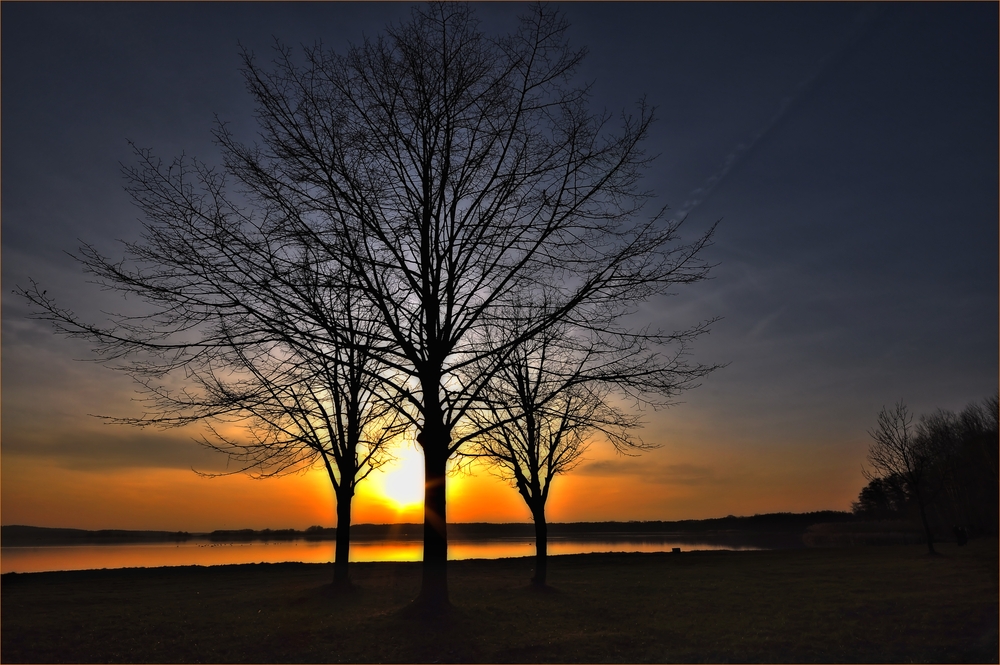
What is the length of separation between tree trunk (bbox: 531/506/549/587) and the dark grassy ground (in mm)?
609

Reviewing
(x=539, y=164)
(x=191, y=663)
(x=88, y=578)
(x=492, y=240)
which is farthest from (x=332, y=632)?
(x=88, y=578)

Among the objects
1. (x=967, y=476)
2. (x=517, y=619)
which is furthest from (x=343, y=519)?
(x=967, y=476)

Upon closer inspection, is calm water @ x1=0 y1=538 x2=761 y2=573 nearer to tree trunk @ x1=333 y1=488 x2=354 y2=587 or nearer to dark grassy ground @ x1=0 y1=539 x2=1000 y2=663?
tree trunk @ x1=333 y1=488 x2=354 y2=587

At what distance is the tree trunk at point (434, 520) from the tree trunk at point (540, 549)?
268 inches

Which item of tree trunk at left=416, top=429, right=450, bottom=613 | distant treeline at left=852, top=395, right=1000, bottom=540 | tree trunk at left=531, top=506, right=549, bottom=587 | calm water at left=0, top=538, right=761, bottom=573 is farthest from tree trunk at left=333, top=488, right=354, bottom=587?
distant treeline at left=852, top=395, right=1000, bottom=540

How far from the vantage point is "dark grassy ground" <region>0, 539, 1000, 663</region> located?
8.16 meters

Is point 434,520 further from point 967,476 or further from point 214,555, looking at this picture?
point 967,476

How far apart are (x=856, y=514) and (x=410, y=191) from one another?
127473 mm

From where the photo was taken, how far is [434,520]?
9.60 meters

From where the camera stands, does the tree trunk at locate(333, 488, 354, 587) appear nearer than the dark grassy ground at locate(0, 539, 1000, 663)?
No

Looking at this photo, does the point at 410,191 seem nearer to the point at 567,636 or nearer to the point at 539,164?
the point at 539,164

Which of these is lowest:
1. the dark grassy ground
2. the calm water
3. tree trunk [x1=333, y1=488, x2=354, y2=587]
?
the calm water

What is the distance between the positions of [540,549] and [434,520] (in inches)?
350

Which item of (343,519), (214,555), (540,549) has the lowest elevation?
(214,555)
